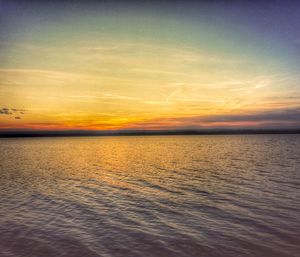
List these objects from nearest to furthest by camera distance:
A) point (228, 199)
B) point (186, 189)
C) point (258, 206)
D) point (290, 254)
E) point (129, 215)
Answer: point (290, 254), point (129, 215), point (258, 206), point (228, 199), point (186, 189)

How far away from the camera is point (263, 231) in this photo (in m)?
13.1

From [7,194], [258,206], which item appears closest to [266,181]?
[258,206]

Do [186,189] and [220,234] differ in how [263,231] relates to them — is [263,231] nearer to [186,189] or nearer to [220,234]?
[220,234]

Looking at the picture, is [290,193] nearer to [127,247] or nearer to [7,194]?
[127,247]

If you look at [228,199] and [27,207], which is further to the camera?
[228,199]

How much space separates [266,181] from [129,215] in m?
16.8

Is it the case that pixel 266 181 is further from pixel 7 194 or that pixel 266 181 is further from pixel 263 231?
pixel 7 194

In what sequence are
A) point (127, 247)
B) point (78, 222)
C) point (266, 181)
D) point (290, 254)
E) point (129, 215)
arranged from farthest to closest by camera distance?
point (266, 181) < point (129, 215) < point (78, 222) < point (127, 247) < point (290, 254)

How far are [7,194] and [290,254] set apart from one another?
67.6 feet

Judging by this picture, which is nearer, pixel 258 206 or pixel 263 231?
pixel 263 231

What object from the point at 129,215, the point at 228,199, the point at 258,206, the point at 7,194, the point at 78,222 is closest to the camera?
the point at 78,222

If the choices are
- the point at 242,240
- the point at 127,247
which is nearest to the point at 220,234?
the point at 242,240

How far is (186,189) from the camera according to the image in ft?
81.8

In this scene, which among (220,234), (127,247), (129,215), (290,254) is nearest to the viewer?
(290,254)
